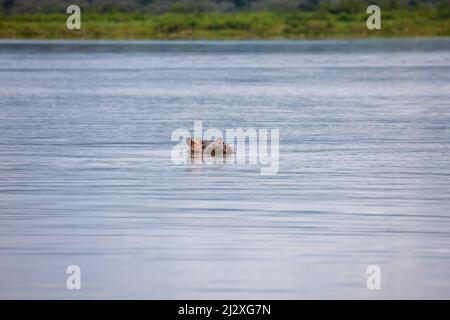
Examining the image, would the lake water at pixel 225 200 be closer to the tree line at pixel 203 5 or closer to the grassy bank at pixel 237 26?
the grassy bank at pixel 237 26

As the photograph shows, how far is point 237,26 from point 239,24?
0.44m

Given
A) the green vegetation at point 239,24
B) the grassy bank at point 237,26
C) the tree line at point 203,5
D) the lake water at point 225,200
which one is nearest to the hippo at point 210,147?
the lake water at point 225,200

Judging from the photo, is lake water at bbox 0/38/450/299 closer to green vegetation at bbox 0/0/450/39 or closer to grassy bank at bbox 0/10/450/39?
grassy bank at bbox 0/10/450/39

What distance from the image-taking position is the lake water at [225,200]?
14234 millimetres

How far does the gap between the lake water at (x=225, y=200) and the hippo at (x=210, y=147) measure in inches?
24.5

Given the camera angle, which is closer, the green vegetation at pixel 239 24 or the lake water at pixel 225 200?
the lake water at pixel 225 200

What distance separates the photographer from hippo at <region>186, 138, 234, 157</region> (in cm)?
2345

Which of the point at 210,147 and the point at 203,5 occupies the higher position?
the point at 203,5

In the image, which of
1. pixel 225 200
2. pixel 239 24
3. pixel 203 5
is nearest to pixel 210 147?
pixel 225 200

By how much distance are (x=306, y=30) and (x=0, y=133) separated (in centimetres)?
7154

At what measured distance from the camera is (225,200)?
18641mm

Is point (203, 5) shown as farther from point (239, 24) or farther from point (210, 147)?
point (210, 147)

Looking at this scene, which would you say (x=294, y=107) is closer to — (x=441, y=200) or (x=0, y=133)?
(x=0, y=133)

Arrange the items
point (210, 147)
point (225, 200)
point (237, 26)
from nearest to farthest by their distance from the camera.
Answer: point (225, 200)
point (210, 147)
point (237, 26)
